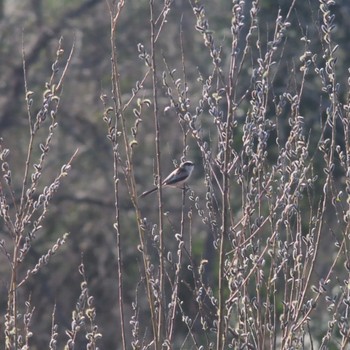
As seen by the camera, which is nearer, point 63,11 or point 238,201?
point 238,201

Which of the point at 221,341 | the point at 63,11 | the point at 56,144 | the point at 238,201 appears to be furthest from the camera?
the point at 63,11

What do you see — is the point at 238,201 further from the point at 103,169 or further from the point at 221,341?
the point at 221,341

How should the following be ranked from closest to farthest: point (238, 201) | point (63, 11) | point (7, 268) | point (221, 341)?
point (221, 341)
point (238, 201)
point (7, 268)
point (63, 11)

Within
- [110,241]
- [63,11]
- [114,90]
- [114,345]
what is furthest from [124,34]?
[114,90]

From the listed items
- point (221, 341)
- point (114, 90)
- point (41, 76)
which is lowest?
point (41, 76)

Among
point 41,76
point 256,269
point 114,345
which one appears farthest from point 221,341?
point 41,76

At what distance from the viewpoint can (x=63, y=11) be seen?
59.1 feet

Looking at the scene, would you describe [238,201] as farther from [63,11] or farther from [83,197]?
[63,11]

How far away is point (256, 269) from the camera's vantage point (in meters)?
4.02

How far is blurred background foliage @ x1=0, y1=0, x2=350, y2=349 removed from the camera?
52.5 ft

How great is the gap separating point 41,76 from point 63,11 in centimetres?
166

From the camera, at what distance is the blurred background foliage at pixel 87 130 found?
16.0 meters

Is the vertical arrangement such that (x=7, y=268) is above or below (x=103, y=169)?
below

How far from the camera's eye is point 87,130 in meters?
16.8
